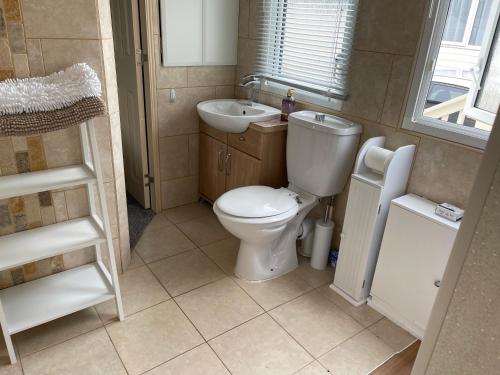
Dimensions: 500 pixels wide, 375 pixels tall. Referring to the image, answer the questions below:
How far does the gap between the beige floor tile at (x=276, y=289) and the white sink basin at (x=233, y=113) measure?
0.93m

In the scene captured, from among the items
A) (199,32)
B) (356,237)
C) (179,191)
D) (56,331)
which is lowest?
(56,331)

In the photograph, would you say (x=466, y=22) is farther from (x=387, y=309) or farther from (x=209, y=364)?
(x=209, y=364)

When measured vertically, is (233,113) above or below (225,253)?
above

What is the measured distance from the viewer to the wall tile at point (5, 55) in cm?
152

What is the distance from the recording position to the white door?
249 centimetres

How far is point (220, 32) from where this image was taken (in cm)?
273

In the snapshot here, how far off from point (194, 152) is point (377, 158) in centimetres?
150

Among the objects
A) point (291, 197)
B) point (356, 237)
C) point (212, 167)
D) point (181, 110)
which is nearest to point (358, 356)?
point (356, 237)

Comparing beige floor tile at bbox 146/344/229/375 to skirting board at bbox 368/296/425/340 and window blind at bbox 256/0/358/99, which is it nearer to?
skirting board at bbox 368/296/425/340

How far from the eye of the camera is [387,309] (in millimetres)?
2006

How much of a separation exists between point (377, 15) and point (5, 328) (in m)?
2.17

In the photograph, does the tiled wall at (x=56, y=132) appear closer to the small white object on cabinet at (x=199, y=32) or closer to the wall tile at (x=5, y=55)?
the wall tile at (x=5, y=55)

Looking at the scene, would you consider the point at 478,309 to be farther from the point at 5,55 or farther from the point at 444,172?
the point at 5,55

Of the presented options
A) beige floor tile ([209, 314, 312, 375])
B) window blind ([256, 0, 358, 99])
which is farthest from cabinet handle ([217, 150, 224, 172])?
beige floor tile ([209, 314, 312, 375])
